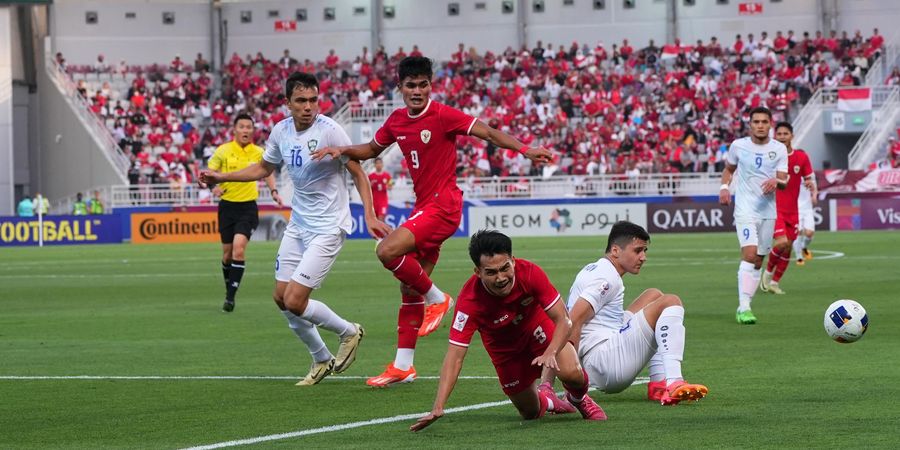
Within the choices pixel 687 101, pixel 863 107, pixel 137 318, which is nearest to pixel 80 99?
pixel 687 101

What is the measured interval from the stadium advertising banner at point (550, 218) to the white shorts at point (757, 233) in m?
28.8

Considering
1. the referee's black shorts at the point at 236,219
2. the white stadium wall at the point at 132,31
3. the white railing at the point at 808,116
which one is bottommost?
the referee's black shorts at the point at 236,219

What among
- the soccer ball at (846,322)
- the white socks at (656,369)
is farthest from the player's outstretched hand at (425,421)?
the soccer ball at (846,322)

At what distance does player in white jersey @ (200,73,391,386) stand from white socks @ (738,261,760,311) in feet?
19.4

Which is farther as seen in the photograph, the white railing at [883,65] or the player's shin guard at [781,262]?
the white railing at [883,65]

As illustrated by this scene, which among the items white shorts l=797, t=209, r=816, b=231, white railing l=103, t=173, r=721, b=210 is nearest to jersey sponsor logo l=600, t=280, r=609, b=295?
white shorts l=797, t=209, r=816, b=231

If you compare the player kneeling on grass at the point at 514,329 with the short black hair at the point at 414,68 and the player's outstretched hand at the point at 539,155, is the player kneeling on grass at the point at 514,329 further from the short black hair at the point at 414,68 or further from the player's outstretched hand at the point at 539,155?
the short black hair at the point at 414,68

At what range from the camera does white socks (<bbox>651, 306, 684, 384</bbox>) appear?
9.09 meters

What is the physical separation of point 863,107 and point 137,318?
131 feet

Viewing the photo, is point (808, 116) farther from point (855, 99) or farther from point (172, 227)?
point (172, 227)

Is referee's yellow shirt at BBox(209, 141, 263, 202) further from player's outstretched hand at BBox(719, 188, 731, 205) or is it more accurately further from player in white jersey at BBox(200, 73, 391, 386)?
player in white jersey at BBox(200, 73, 391, 386)

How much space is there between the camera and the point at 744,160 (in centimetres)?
1744

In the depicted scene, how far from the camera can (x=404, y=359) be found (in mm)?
10977

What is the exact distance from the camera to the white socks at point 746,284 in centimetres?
1600
